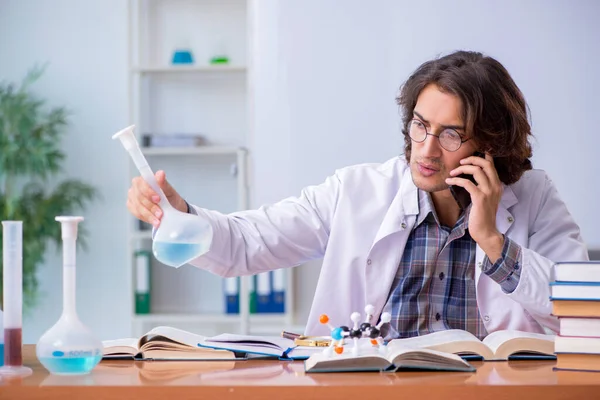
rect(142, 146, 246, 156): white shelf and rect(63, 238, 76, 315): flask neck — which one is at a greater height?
rect(142, 146, 246, 156): white shelf

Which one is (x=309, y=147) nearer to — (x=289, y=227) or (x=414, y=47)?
(x=414, y=47)

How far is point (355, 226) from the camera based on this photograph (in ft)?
6.69

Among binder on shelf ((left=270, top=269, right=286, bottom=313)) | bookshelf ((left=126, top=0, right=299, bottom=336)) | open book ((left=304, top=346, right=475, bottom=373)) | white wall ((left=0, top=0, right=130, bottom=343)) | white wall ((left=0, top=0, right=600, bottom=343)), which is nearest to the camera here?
open book ((left=304, top=346, right=475, bottom=373))

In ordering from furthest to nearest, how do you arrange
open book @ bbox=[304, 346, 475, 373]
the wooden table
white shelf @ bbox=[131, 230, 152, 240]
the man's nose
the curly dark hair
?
1. white shelf @ bbox=[131, 230, 152, 240]
2. the curly dark hair
3. the man's nose
4. open book @ bbox=[304, 346, 475, 373]
5. the wooden table

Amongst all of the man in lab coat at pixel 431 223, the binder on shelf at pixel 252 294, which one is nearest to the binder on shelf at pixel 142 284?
the binder on shelf at pixel 252 294

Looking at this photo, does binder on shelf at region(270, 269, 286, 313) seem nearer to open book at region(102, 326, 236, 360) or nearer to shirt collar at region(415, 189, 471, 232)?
shirt collar at region(415, 189, 471, 232)

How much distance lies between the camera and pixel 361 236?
203 centimetres

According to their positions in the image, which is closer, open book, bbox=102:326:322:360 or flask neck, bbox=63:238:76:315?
flask neck, bbox=63:238:76:315

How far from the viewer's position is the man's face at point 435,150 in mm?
1902

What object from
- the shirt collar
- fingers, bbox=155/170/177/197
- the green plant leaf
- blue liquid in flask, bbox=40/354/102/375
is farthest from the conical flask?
the green plant leaf

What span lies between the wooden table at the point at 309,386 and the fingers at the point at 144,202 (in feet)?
0.94

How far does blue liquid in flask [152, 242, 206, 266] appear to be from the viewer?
4.40ft

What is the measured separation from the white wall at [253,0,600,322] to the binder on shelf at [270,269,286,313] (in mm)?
373

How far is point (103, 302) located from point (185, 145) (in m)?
0.98
